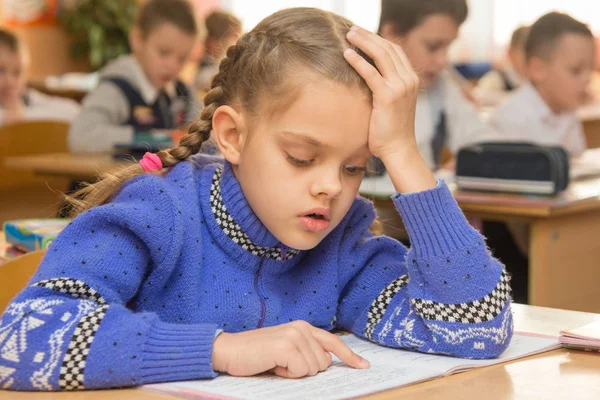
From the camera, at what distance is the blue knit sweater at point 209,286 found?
3.15ft

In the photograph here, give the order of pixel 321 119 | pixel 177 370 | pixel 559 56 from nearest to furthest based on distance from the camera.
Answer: pixel 177 370 < pixel 321 119 < pixel 559 56

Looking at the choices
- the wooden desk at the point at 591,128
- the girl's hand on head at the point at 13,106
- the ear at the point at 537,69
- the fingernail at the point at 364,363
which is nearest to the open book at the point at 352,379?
the fingernail at the point at 364,363

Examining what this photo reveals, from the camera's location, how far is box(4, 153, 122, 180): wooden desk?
2.95 meters

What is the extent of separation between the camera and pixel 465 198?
2336 millimetres

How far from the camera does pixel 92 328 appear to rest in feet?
3.16

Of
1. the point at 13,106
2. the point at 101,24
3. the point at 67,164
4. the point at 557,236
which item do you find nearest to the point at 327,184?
the point at 557,236

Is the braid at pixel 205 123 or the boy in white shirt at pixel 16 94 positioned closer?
the braid at pixel 205 123

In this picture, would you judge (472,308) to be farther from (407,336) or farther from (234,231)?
(234,231)

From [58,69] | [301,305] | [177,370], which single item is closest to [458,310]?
[301,305]

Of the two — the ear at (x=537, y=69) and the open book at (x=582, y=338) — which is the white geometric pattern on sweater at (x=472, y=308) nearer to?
the open book at (x=582, y=338)

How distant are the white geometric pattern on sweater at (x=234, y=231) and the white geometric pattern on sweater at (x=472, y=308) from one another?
0.66 feet

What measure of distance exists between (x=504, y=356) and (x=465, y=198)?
1252 mm

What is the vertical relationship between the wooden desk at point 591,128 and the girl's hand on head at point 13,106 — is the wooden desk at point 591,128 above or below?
below

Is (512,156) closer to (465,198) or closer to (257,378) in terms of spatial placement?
(465,198)
